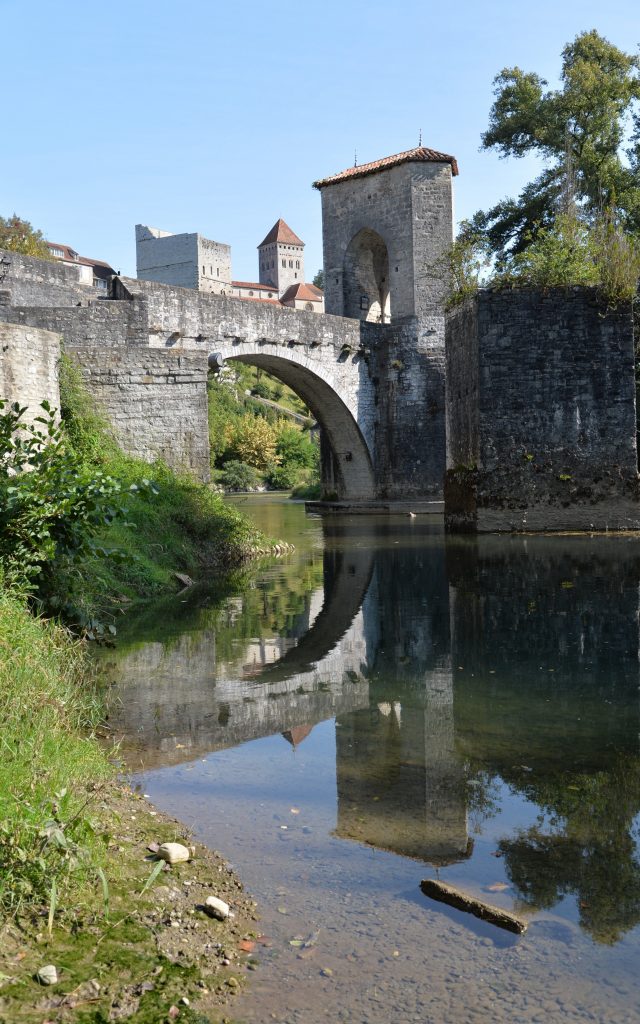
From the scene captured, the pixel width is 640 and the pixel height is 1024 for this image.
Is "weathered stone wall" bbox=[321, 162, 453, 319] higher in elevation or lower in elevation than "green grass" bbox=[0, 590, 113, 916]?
higher

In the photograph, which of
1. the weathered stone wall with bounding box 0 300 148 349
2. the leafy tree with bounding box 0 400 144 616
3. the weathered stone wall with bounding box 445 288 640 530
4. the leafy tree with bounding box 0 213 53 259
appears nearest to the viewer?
the leafy tree with bounding box 0 400 144 616

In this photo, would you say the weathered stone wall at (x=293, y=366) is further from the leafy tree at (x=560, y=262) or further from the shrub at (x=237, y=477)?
the shrub at (x=237, y=477)

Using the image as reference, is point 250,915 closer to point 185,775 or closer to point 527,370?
point 185,775

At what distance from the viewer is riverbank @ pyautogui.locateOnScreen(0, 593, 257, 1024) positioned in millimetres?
2145

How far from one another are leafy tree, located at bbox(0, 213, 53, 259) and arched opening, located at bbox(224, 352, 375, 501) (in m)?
12.6

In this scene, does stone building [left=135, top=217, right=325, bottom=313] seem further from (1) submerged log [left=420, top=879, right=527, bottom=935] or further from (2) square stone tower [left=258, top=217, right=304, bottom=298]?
(1) submerged log [left=420, top=879, right=527, bottom=935]

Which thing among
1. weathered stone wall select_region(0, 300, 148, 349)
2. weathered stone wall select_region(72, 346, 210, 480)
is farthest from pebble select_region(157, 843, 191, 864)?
weathered stone wall select_region(0, 300, 148, 349)

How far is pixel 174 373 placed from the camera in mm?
14555

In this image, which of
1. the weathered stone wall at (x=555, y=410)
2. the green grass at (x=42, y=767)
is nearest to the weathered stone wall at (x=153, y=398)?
the weathered stone wall at (x=555, y=410)

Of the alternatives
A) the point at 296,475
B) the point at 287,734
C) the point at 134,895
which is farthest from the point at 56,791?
the point at 296,475

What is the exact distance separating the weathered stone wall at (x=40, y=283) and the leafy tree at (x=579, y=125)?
14.1m

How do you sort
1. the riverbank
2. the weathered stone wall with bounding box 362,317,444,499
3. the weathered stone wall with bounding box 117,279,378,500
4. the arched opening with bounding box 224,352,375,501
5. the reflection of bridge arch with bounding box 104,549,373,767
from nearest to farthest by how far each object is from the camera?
the riverbank, the reflection of bridge arch with bounding box 104,549,373,767, the weathered stone wall with bounding box 117,279,378,500, the arched opening with bounding box 224,352,375,501, the weathered stone wall with bounding box 362,317,444,499

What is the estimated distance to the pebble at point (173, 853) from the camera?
9.37 ft

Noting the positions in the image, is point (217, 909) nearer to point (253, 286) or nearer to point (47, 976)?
point (47, 976)
